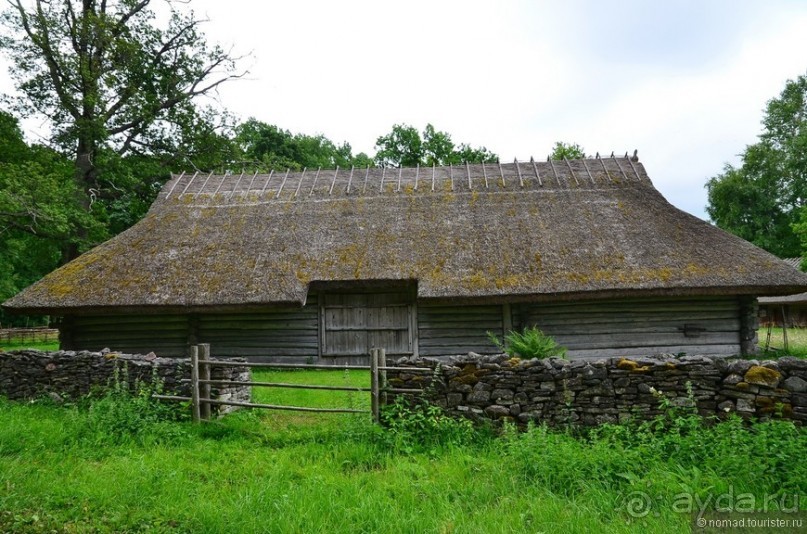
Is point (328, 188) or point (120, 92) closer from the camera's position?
point (328, 188)

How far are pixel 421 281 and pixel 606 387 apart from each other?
6361 millimetres

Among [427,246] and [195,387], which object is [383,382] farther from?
[427,246]

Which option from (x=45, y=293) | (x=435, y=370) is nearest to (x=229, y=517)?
(x=435, y=370)

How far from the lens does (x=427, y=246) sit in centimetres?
1318

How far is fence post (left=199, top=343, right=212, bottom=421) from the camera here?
7.47 m

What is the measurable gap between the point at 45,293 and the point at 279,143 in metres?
27.5

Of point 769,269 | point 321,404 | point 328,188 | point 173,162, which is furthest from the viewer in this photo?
point 173,162

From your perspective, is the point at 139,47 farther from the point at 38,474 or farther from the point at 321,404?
the point at 38,474

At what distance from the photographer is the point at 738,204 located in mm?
35094

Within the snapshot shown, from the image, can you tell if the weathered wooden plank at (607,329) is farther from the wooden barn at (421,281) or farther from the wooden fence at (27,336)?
the wooden fence at (27,336)

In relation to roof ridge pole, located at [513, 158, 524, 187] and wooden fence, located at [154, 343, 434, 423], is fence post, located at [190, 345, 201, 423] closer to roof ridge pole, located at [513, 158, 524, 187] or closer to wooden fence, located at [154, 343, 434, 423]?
wooden fence, located at [154, 343, 434, 423]

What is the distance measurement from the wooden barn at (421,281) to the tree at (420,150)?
21887 millimetres

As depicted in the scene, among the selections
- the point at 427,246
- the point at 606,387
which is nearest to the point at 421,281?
the point at 427,246

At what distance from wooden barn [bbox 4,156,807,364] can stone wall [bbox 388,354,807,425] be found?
16.7 ft
